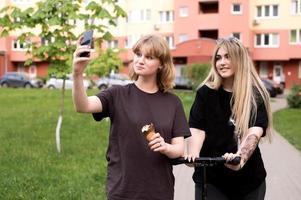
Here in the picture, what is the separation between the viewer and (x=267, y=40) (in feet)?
168

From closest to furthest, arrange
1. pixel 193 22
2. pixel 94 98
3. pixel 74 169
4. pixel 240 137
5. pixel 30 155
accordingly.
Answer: pixel 94 98, pixel 240 137, pixel 74 169, pixel 30 155, pixel 193 22

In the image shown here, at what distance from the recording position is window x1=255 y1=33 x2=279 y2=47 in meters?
50.7

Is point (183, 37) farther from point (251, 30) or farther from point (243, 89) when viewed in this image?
point (243, 89)

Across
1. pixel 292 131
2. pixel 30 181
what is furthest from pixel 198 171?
pixel 292 131

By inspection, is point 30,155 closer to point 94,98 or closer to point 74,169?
point 74,169

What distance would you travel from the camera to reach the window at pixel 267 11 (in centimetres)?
5072

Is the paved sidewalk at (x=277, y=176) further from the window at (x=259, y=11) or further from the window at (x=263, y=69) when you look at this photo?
the window at (x=263, y=69)

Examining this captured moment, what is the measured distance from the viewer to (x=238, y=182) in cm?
372

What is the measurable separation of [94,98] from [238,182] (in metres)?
1.17

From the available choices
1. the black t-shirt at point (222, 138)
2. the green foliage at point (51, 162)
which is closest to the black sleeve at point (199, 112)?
the black t-shirt at point (222, 138)

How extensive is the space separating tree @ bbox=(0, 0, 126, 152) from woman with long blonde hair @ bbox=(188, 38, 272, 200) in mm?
6330

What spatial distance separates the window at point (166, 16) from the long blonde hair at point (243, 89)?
5153 cm

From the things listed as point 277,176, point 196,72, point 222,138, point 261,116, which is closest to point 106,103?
point 222,138

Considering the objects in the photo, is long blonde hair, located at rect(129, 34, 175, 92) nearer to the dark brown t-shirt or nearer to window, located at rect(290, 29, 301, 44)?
the dark brown t-shirt
